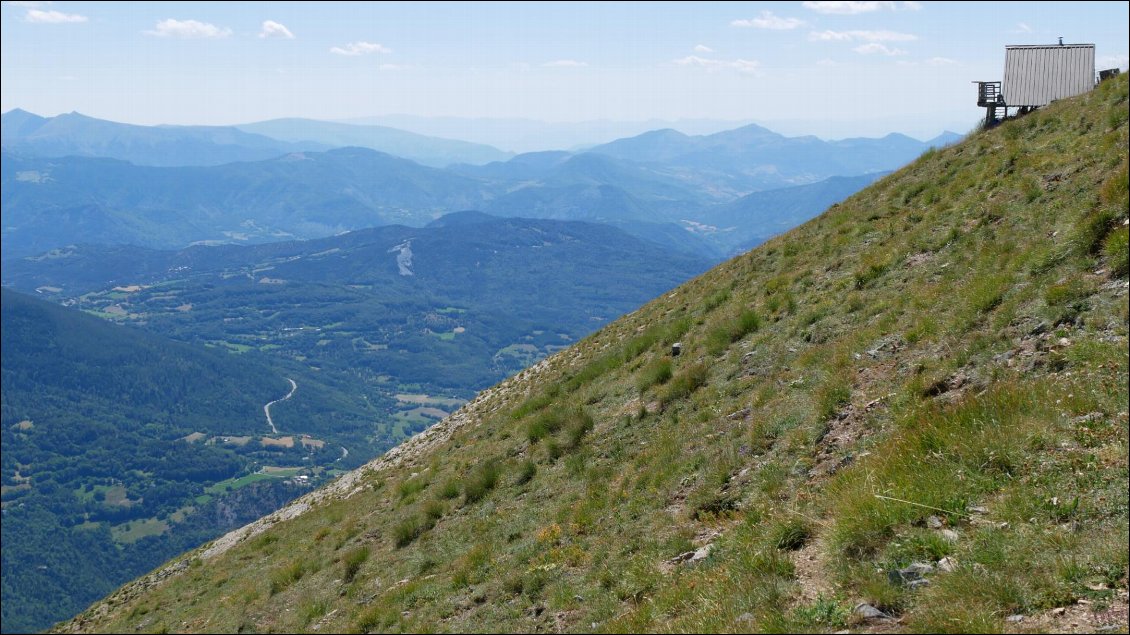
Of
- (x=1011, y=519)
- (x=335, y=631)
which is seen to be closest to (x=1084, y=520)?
(x=1011, y=519)

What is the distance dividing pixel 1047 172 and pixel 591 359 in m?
15.8

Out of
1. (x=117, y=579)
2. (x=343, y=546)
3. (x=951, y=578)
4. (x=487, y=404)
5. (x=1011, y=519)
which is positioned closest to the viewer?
(x=951, y=578)

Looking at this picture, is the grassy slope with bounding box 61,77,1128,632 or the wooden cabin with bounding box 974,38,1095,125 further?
the wooden cabin with bounding box 974,38,1095,125

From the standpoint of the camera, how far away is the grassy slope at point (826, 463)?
24.3ft

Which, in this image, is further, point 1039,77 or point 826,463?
point 1039,77

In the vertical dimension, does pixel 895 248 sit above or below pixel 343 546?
above

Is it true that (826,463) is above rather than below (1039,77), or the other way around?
below

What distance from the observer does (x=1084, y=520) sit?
22.5ft

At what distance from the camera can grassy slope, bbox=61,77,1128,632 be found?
291 inches

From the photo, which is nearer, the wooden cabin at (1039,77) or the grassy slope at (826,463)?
the grassy slope at (826,463)

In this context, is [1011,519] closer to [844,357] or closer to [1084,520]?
[1084,520]

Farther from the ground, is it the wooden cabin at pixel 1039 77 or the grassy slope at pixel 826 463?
the wooden cabin at pixel 1039 77

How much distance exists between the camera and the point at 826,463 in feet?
34.3

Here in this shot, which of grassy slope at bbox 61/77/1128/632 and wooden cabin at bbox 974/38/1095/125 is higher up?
wooden cabin at bbox 974/38/1095/125
